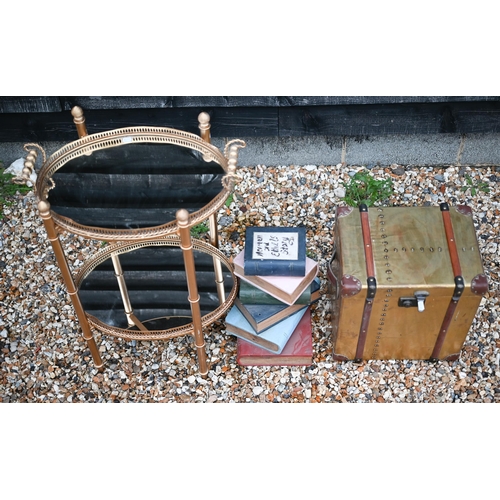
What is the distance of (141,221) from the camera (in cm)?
282

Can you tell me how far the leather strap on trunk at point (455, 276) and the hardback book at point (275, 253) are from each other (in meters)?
0.65

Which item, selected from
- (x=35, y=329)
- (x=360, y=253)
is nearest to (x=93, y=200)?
(x=35, y=329)

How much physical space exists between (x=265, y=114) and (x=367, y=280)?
1.53 meters

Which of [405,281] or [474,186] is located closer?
[405,281]

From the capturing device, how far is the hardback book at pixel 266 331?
3104 mm

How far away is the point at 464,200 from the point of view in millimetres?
3953

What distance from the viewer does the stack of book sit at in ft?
9.98

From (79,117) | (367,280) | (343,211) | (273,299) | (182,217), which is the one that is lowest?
(273,299)

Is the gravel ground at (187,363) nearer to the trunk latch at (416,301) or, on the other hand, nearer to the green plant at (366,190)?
the green plant at (366,190)

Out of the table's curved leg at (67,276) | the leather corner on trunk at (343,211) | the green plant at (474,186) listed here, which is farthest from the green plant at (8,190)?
the green plant at (474,186)

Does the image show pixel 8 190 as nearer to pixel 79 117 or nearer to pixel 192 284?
pixel 79 117

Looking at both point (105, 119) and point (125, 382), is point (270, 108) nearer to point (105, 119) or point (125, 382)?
point (105, 119)

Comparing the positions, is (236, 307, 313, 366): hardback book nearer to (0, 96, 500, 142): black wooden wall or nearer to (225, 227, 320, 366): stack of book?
(225, 227, 320, 366): stack of book

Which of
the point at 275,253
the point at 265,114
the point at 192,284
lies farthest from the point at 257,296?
the point at 265,114
